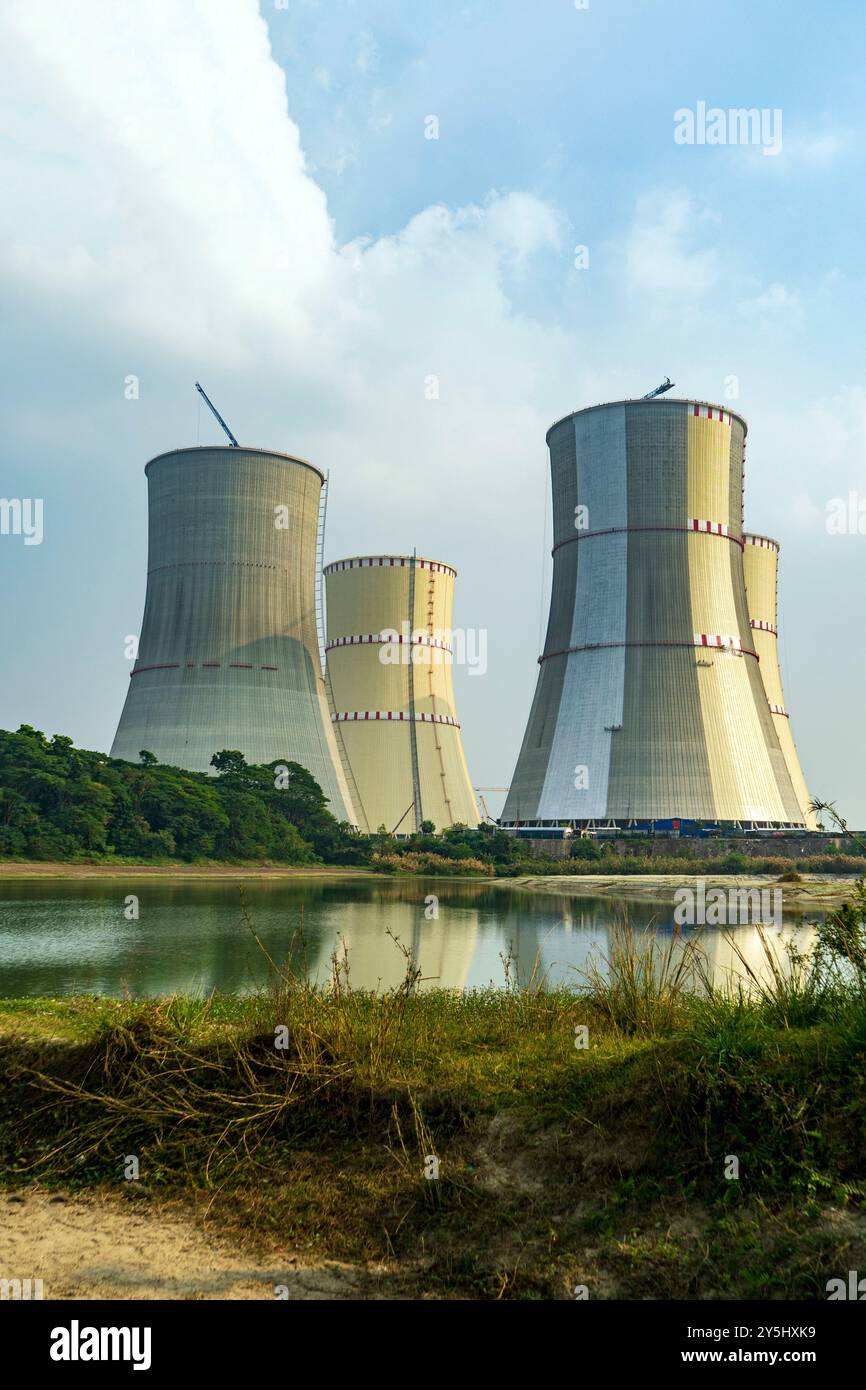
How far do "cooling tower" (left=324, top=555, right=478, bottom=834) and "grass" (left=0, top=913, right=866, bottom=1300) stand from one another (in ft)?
90.6

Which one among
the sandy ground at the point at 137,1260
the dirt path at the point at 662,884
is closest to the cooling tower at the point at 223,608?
the dirt path at the point at 662,884

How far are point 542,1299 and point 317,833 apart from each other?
27081 mm

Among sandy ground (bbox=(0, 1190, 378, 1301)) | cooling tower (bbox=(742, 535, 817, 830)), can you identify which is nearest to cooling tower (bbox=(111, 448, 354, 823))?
cooling tower (bbox=(742, 535, 817, 830))

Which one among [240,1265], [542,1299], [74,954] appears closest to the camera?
[542,1299]

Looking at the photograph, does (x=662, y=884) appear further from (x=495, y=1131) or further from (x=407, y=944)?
(x=495, y=1131)

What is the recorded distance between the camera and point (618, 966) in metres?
4.67

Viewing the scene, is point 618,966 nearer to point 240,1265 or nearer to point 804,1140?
point 804,1140

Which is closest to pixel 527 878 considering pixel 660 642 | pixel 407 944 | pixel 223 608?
pixel 660 642

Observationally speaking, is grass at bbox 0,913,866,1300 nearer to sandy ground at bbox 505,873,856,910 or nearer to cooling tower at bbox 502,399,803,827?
sandy ground at bbox 505,873,856,910

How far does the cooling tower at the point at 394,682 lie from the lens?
105ft

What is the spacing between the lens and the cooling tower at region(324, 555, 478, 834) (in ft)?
105

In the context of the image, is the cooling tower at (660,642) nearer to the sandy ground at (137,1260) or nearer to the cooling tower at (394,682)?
the cooling tower at (394,682)

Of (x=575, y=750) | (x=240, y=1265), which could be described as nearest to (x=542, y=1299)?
(x=240, y=1265)
